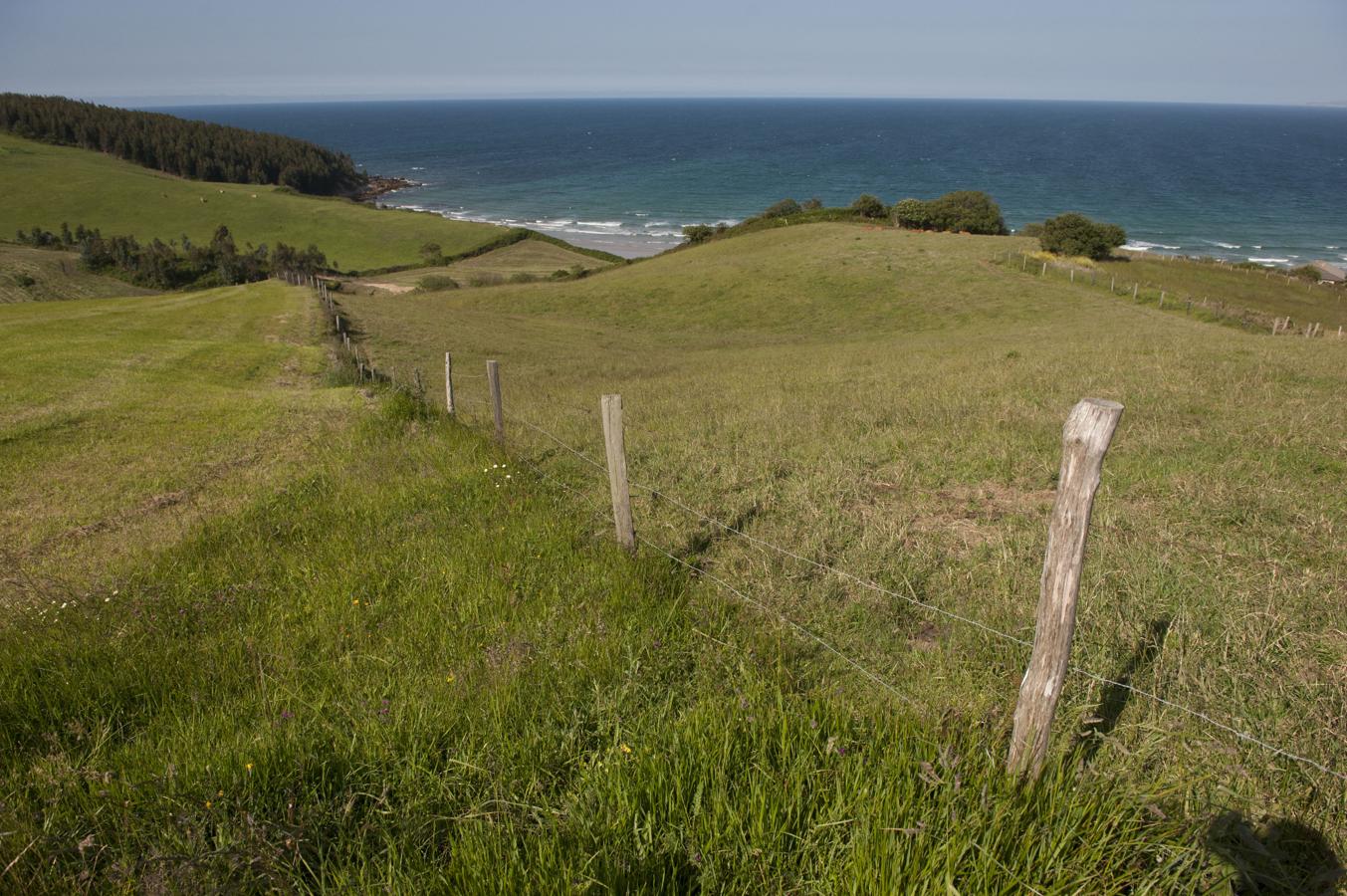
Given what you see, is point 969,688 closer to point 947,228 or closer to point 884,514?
point 884,514

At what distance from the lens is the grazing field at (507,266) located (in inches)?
2869

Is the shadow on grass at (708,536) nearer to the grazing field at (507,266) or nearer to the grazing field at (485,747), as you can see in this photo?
the grazing field at (485,747)

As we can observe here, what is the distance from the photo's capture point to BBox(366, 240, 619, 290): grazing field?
7288cm

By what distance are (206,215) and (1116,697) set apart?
478 ft

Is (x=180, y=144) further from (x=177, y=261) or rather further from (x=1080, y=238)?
(x=1080, y=238)

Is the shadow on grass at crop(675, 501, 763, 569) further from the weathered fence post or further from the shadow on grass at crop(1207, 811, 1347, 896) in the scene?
the shadow on grass at crop(1207, 811, 1347, 896)

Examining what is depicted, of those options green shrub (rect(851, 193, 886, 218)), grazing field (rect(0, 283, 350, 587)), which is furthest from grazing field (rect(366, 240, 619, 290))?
grazing field (rect(0, 283, 350, 587))

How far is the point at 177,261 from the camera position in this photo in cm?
9194

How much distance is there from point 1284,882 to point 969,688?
1654mm

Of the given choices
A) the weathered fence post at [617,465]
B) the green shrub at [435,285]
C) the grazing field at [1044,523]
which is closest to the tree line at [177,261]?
the green shrub at [435,285]

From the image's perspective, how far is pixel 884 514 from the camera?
25.1 ft

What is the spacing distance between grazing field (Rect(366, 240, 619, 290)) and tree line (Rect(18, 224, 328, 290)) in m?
16.2

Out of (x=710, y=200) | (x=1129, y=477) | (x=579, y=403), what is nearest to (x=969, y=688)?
(x=1129, y=477)

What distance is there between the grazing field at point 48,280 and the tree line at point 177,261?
9.98 ft
